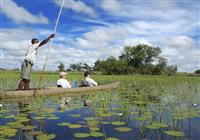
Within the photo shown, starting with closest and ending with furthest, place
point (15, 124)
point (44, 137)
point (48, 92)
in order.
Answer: point (44, 137) < point (15, 124) < point (48, 92)

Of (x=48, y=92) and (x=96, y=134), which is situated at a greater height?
(x=48, y=92)

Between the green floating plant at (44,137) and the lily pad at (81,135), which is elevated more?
the lily pad at (81,135)

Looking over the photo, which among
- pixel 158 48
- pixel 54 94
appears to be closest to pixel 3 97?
pixel 54 94

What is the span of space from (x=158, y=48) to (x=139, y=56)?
7.19 metres

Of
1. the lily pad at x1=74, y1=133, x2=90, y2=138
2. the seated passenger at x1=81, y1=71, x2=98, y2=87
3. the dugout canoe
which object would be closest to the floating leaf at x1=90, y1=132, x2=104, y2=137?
the lily pad at x1=74, y1=133, x2=90, y2=138

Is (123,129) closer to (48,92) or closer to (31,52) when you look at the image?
(48,92)

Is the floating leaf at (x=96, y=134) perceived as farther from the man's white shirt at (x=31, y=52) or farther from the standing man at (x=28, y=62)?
the man's white shirt at (x=31, y=52)

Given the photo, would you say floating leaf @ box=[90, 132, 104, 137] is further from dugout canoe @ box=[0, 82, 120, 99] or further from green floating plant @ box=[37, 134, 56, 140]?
dugout canoe @ box=[0, 82, 120, 99]

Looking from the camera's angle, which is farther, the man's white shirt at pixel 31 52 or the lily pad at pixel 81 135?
the man's white shirt at pixel 31 52

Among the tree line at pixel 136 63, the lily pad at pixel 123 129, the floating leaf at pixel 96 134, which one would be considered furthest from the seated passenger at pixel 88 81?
the tree line at pixel 136 63

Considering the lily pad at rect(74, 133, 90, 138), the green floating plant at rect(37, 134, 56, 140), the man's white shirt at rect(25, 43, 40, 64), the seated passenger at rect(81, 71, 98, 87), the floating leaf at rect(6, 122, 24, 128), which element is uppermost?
the man's white shirt at rect(25, 43, 40, 64)

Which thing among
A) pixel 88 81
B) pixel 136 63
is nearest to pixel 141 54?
pixel 136 63

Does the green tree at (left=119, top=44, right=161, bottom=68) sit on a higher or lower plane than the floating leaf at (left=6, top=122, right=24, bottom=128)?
higher

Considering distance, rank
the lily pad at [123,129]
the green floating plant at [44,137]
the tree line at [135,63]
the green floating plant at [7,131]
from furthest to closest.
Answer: the tree line at [135,63], the lily pad at [123,129], the green floating plant at [7,131], the green floating plant at [44,137]
